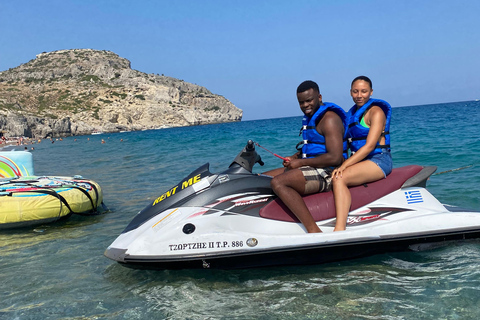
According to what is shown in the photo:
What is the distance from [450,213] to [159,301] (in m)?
2.98

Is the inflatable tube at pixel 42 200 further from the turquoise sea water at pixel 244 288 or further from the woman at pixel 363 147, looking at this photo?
the woman at pixel 363 147

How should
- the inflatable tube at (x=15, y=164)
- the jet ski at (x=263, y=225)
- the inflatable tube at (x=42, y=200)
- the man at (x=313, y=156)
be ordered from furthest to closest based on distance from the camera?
the inflatable tube at (x=15, y=164) → the inflatable tube at (x=42, y=200) → the man at (x=313, y=156) → the jet ski at (x=263, y=225)

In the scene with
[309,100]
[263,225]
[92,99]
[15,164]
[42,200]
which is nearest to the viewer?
[309,100]

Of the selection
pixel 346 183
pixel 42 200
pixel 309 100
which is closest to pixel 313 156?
pixel 346 183

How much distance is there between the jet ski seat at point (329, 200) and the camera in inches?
166

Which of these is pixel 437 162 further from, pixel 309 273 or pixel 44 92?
pixel 44 92

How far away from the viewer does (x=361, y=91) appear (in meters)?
4.43

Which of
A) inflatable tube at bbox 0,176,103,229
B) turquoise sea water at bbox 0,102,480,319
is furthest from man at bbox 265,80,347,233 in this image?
inflatable tube at bbox 0,176,103,229

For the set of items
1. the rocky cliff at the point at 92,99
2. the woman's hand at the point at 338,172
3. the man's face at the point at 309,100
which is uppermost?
the rocky cliff at the point at 92,99

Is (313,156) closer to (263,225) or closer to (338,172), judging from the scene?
(338,172)

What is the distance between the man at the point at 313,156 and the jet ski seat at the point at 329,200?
0.11 metres

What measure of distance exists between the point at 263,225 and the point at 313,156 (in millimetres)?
864

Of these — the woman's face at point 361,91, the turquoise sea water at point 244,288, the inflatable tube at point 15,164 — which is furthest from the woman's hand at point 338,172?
the inflatable tube at point 15,164

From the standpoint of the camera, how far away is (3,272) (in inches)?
186
